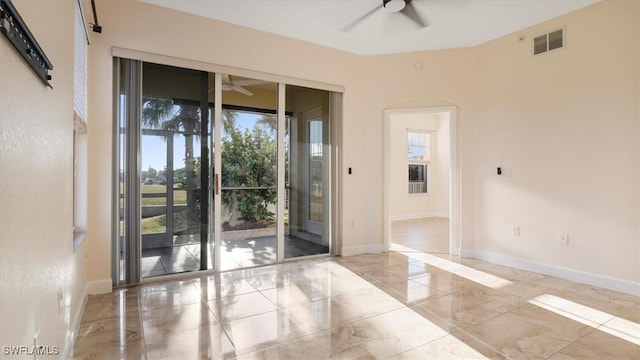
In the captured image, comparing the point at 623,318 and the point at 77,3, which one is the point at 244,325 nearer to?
the point at 77,3

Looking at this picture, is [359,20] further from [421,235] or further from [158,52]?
[421,235]

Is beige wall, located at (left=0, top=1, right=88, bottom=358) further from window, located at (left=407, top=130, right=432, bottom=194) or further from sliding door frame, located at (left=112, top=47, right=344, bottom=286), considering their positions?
window, located at (left=407, top=130, right=432, bottom=194)

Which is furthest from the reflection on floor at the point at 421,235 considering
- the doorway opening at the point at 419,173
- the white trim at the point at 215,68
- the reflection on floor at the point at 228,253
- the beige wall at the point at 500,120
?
the white trim at the point at 215,68

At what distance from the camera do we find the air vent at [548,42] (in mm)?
3748

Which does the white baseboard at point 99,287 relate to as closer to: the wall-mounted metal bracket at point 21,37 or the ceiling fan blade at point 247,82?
the wall-mounted metal bracket at point 21,37

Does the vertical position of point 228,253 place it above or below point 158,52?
below

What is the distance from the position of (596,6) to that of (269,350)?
4694 mm

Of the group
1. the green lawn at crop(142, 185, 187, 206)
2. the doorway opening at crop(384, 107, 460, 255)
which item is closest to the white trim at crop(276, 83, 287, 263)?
the green lawn at crop(142, 185, 187, 206)

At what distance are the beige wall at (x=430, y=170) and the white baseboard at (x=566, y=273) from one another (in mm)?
3951

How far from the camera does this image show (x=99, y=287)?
10.5 ft

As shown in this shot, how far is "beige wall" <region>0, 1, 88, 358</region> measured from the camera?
3.57 ft

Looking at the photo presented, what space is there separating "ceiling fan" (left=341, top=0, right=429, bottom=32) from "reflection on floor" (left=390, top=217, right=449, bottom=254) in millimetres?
3424

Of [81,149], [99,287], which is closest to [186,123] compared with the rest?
[81,149]

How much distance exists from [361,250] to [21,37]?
4441mm
